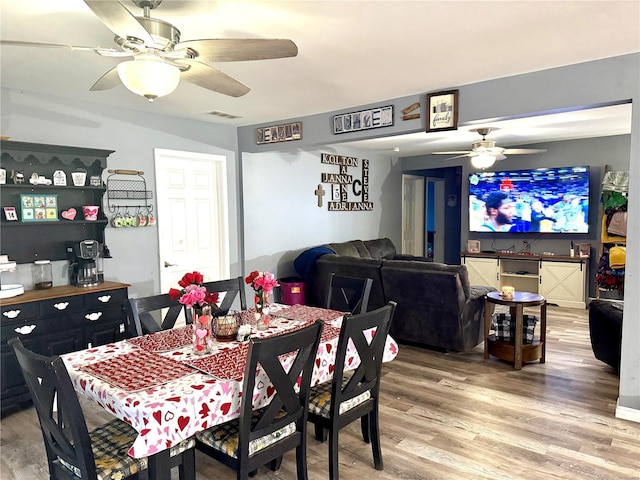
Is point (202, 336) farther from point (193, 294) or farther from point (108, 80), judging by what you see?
point (108, 80)

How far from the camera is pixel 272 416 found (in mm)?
1959

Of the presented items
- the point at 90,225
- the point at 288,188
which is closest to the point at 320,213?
the point at 288,188

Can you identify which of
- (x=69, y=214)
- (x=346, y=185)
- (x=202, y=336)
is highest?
(x=346, y=185)

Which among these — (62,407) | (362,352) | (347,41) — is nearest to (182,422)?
(62,407)

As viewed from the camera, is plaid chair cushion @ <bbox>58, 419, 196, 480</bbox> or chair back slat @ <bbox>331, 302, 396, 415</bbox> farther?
chair back slat @ <bbox>331, 302, 396, 415</bbox>

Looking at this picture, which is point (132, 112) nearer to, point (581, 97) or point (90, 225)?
point (90, 225)

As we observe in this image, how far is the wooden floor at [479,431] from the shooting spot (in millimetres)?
2525

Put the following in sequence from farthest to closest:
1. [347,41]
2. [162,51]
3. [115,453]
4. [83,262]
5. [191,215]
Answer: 1. [191,215]
2. [83,262]
3. [347,41]
4. [162,51]
5. [115,453]

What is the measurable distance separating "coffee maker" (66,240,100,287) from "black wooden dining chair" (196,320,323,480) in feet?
7.74

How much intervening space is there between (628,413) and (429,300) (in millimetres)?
1758

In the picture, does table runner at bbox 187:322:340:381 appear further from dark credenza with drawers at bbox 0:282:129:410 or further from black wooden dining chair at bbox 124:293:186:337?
dark credenza with drawers at bbox 0:282:129:410

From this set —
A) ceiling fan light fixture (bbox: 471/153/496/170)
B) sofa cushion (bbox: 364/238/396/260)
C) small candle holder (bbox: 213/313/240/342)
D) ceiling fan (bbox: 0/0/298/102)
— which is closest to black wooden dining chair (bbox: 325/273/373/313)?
small candle holder (bbox: 213/313/240/342)

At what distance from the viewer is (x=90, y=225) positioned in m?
4.09

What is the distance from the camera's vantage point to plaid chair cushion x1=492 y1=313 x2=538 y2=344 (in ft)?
13.8
